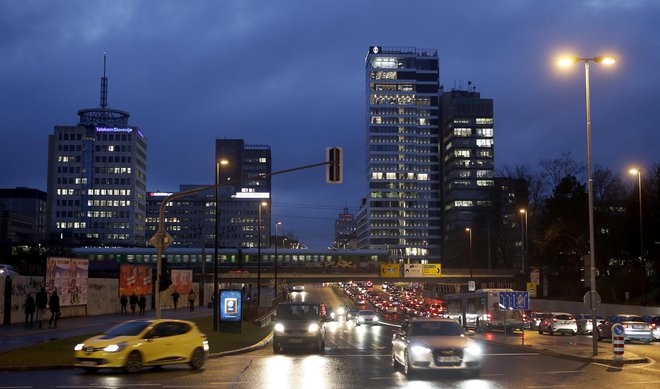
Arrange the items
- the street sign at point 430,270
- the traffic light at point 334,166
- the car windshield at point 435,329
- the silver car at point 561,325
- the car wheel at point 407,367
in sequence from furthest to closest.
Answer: the street sign at point 430,270, the silver car at point 561,325, the traffic light at point 334,166, the car windshield at point 435,329, the car wheel at point 407,367

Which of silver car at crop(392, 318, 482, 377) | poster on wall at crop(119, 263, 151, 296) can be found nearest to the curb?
silver car at crop(392, 318, 482, 377)

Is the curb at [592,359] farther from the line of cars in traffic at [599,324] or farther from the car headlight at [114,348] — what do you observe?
the car headlight at [114,348]

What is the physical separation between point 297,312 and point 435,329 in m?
9.89

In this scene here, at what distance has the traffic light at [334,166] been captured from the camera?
27.1m

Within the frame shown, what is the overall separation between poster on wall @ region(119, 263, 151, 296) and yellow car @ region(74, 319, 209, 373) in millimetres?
29676

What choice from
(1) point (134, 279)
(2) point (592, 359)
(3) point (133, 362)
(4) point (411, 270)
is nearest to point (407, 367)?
(3) point (133, 362)

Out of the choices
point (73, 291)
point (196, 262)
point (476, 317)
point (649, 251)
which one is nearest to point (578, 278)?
point (649, 251)

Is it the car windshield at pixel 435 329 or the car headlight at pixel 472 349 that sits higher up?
the car windshield at pixel 435 329

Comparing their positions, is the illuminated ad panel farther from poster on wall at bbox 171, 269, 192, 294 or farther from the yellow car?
poster on wall at bbox 171, 269, 192, 294

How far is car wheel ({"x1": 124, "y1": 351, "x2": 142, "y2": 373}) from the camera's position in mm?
20736

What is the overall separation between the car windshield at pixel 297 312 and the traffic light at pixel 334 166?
572 cm

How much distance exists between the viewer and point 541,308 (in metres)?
76.9

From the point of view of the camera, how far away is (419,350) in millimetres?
19344

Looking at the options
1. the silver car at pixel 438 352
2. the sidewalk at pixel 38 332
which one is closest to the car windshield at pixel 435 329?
the silver car at pixel 438 352
